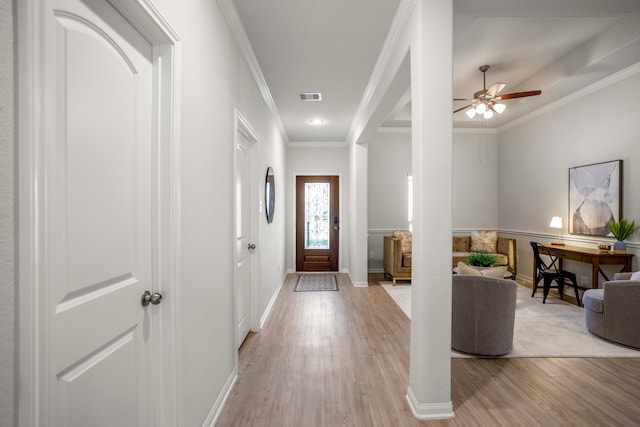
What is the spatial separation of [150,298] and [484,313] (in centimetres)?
255

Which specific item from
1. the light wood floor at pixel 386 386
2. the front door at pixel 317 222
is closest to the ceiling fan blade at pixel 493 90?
the light wood floor at pixel 386 386

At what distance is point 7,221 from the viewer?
72 centimetres

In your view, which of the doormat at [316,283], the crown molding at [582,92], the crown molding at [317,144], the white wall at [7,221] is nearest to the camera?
the white wall at [7,221]

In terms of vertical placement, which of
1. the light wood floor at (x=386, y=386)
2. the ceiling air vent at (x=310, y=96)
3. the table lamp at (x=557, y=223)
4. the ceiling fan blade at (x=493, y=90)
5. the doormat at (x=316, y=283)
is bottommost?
the doormat at (x=316, y=283)

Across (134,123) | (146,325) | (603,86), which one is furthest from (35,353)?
(603,86)

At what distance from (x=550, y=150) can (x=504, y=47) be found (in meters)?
2.56

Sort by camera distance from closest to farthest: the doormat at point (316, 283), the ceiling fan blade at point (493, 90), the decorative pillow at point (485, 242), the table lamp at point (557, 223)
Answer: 1. the ceiling fan blade at point (493, 90)
2. the table lamp at point (557, 223)
3. the doormat at point (316, 283)
4. the decorative pillow at point (485, 242)

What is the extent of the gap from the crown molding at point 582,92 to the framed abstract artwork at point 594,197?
1016 mm

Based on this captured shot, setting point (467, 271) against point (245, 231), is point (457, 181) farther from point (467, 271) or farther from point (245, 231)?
point (245, 231)

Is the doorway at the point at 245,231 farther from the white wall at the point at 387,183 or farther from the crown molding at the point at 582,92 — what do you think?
the crown molding at the point at 582,92

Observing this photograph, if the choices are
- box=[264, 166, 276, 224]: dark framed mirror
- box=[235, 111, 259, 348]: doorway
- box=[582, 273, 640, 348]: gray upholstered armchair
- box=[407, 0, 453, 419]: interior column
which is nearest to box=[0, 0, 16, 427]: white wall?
box=[407, 0, 453, 419]: interior column

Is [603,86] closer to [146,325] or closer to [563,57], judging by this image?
[563,57]

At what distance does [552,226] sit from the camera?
5016mm

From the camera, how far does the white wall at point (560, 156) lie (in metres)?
4.02
